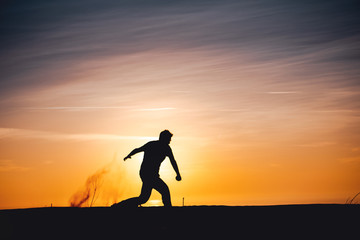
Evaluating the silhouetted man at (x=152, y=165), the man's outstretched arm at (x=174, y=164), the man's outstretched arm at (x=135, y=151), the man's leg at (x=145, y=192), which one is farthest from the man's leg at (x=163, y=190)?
the man's outstretched arm at (x=135, y=151)

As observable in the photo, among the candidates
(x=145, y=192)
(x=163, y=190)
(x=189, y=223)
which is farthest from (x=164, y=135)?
(x=189, y=223)

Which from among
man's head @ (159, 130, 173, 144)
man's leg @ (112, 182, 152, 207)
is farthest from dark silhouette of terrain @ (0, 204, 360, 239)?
man's head @ (159, 130, 173, 144)

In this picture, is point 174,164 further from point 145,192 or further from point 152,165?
point 145,192

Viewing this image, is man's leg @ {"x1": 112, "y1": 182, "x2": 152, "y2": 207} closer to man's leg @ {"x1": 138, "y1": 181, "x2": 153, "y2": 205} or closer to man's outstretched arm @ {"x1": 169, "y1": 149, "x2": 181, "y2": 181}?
man's leg @ {"x1": 138, "y1": 181, "x2": 153, "y2": 205}

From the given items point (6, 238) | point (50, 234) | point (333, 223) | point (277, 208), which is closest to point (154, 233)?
point (50, 234)

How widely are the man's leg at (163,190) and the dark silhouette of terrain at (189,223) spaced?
169mm

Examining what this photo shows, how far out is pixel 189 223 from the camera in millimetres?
9172

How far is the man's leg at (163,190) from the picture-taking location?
1073 centimetres

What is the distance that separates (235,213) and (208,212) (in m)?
0.69

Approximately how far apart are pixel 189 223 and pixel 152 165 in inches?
76.8

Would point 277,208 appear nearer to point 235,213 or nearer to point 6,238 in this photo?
point 235,213

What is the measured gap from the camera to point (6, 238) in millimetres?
8094

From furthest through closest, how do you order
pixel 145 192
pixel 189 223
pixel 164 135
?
pixel 145 192
pixel 164 135
pixel 189 223

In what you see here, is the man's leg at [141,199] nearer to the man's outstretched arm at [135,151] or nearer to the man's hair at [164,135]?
the man's outstretched arm at [135,151]
